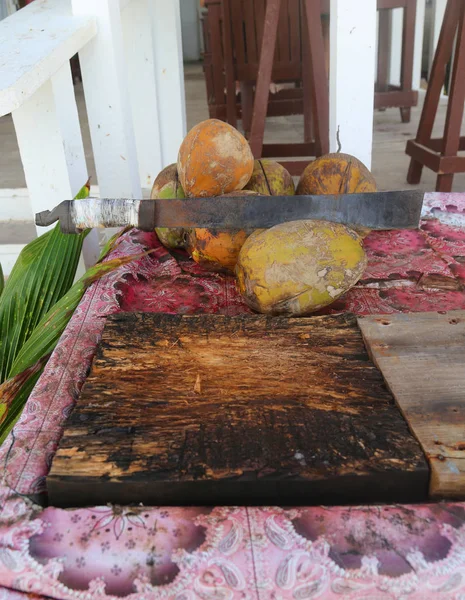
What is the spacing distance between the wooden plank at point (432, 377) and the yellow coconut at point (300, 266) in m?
0.10

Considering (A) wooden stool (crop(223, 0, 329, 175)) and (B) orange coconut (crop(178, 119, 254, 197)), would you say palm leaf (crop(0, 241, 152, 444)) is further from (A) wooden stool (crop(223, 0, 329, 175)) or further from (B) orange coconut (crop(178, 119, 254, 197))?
(A) wooden stool (crop(223, 0, 329, 175))

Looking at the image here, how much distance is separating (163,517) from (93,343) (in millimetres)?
416

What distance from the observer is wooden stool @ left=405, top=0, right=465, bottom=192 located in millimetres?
2434

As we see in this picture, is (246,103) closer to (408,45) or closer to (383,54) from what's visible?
(408,45)

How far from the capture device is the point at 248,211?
3.48 ft

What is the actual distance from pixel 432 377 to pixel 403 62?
14.2 feet

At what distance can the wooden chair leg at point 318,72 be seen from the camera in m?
1.91

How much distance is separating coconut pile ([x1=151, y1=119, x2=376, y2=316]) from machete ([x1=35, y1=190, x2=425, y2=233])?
1.6 inches

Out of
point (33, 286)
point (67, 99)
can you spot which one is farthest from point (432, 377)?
point (67, 99)

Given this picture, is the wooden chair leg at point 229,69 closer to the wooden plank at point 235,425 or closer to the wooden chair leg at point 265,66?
the wooden chair leg at point 265,66

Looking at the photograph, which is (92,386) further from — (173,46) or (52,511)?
(173,46)

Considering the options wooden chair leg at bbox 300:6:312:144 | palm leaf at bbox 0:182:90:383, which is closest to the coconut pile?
palm leaf at bbox 0:182:90:383

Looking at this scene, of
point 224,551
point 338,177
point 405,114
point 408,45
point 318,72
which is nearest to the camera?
point 224,551

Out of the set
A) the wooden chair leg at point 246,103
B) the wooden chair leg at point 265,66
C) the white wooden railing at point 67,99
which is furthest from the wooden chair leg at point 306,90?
the white wooden railing at point 67,99
